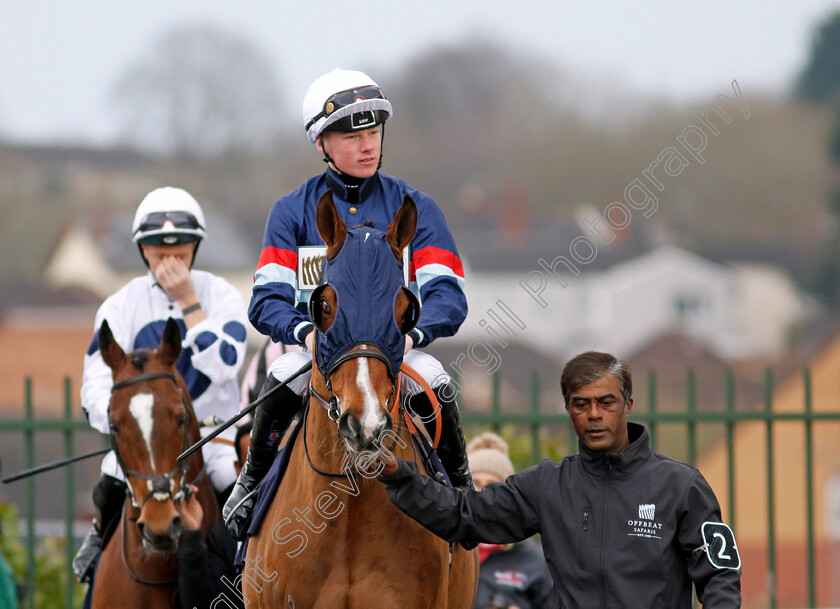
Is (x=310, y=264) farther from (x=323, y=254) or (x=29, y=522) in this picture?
(x=29, y=522)

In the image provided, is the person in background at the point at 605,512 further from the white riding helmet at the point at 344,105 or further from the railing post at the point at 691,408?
the railing post at the point at 691,408

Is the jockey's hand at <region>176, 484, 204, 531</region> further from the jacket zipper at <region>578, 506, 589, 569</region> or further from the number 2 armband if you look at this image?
the number 2 armband

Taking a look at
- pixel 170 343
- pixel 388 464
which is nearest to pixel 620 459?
pixel 388 464

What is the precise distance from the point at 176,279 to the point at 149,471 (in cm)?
135

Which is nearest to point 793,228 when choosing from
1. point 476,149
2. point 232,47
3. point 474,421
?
point 476,149

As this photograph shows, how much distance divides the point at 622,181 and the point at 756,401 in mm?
12792

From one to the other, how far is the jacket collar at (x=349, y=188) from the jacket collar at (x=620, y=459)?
4.75 ft

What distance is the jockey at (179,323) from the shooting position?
236 inches

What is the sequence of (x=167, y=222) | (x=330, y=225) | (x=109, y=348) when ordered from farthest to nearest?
(x=167, y=222) → (x=109, y=348) → (x=330, y=225)

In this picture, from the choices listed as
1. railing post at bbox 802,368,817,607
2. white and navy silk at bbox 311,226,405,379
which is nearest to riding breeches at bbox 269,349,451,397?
white and navy silk at bbox 311,226,405,379

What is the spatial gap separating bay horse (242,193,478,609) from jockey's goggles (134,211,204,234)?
7.63 feet

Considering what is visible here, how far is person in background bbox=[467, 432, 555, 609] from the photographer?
20.2ft

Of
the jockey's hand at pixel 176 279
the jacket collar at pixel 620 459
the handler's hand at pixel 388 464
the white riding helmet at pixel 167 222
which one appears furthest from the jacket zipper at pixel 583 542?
the white riding helmet at pixel 167 222

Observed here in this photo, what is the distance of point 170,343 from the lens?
561 cm
